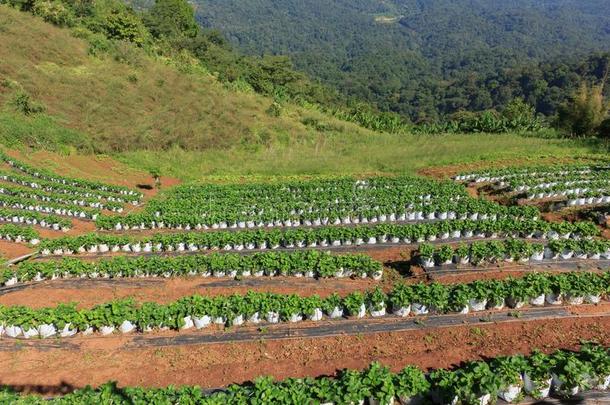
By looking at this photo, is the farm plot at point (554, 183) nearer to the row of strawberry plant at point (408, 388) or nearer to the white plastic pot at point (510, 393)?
the row of strawberry plant at point (408, 388)

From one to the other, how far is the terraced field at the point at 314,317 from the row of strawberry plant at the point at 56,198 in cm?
496

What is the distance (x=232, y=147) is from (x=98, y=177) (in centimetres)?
1355

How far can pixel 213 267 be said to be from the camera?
12781 millimetres

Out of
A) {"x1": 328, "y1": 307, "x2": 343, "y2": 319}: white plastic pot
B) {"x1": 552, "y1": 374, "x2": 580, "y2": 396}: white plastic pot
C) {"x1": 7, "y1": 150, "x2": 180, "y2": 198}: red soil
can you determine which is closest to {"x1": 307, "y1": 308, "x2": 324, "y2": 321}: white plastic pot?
{"x1": 328, "y1": 307, "x2": 343, "y2": 319}: white plastic pot

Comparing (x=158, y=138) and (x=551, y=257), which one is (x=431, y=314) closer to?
(x=551, y=257)

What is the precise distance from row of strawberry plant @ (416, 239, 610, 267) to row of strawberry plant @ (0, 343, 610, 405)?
18.0ft

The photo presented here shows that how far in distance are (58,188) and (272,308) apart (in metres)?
18.9

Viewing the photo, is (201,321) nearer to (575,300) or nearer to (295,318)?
(295,318)

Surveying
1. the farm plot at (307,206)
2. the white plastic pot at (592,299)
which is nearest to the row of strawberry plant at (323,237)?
the farm plot at (307,206)

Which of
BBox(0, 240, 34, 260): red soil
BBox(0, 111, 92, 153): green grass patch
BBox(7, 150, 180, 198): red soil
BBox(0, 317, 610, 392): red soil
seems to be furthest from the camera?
BBox(0, 111, 92, 153): green grass patch

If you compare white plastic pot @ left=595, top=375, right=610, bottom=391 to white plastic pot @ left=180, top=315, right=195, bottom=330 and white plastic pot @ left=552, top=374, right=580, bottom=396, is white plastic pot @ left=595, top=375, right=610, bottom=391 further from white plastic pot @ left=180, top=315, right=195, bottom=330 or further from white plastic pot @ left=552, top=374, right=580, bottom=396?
white plastic pot @ left=180, top=315, right=195, bottom=330

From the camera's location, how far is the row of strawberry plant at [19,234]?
16612 mm

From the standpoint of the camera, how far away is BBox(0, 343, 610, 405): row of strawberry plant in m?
6.68

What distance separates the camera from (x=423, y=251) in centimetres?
1262
